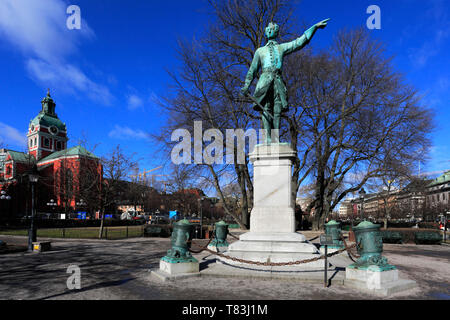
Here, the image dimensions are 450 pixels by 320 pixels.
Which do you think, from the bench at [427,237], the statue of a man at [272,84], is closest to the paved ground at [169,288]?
the statue of a man at [272,84]

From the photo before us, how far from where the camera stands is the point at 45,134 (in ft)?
279

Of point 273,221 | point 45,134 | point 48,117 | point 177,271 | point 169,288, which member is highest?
point 48,117

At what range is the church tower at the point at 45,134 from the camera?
83.9 m

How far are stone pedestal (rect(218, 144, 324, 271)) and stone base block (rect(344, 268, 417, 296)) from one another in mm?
1175

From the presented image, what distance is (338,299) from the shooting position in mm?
5285

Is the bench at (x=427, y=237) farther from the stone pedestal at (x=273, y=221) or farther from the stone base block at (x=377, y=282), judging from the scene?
the stone base block at (x=377, y=282)

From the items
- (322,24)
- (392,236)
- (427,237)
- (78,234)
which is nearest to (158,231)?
(78,234)

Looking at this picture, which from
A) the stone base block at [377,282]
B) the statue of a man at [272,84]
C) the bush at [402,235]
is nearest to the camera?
the stone base block at [377,282]

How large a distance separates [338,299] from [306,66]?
64.1 feet

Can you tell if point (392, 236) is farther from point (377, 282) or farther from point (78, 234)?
point (78, 234)

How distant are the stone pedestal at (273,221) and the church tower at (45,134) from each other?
88849 millimetres

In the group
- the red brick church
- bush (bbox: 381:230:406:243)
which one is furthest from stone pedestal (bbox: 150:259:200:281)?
the red brick church

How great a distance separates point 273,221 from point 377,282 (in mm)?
2896

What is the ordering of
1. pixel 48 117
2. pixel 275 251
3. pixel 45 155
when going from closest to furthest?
pixel 275 251, pixel 45 155, pixel 48 117
